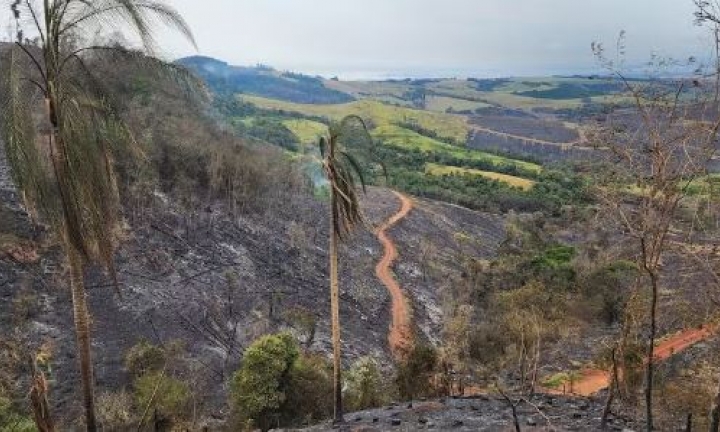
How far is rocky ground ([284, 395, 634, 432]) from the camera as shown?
16984mm

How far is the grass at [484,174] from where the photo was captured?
298 feet

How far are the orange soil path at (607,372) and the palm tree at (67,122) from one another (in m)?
21.3

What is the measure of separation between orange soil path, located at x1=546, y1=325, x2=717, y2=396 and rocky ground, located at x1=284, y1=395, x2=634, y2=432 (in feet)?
20.3

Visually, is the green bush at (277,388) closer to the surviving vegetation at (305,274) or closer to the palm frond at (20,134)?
the surviving vegetation at (305,274)

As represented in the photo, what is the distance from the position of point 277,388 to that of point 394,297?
23.2 meters

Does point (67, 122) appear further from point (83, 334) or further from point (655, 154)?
point (655, 154)

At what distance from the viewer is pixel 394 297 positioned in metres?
42.5

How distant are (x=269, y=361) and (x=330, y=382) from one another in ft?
9.47

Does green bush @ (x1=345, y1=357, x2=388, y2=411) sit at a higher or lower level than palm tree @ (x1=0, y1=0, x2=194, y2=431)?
lower

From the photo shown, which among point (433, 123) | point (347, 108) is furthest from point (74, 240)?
point (347, 108)

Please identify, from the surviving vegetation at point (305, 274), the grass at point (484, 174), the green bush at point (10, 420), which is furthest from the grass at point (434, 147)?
the green bush at point (10, 420)

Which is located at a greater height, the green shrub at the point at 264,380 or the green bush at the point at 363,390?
the green shrub at the point at 264,380

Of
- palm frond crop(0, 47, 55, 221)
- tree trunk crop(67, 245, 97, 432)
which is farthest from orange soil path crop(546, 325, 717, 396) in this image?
palm frond crop(0, 47, 55, 221)

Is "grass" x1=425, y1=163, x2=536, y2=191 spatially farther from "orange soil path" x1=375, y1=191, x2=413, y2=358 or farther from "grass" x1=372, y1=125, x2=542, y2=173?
"orange soil path" x1=375, y1=191, x2=413, y2=358
